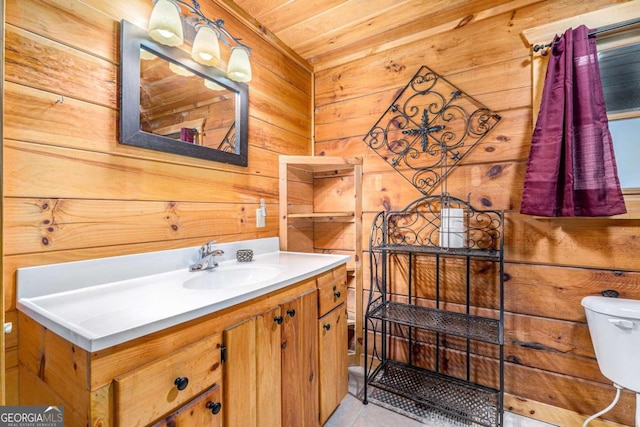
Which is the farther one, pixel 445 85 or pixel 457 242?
pixel 445 85

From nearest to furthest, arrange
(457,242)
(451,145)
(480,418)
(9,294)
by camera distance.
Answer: (9,294) → (480,418) → (457,242) → (451,145)

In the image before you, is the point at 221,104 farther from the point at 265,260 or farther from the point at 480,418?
the point at 480,418

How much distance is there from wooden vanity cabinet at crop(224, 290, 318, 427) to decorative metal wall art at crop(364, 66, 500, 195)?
1.04 m

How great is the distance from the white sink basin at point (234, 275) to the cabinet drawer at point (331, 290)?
0.23 m

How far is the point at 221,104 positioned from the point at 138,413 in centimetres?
133

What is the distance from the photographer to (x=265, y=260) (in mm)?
1575

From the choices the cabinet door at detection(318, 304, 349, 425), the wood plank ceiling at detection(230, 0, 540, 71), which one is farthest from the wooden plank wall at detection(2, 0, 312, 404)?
the cabinet door at detection(318, 304, 349, 425)

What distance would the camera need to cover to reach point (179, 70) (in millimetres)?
1290

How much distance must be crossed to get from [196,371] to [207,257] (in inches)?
23.8

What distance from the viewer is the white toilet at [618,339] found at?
44.6 inches

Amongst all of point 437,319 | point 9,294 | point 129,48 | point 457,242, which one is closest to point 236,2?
point 129,48

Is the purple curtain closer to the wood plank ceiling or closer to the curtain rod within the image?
the curtain rod

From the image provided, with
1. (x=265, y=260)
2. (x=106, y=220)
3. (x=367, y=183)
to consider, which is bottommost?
(x=265, y=260)

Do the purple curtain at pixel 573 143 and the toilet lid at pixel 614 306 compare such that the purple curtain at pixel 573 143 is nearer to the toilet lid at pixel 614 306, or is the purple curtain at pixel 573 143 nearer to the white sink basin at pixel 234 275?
the toilet lid at pixel 614 306
